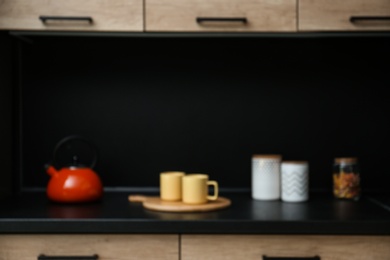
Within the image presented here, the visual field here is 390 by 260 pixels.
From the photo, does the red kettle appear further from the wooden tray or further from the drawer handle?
the drawer handle

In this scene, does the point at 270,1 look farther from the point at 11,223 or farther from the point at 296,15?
the point at 11,223

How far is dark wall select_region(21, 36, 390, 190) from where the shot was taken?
2.22 metres

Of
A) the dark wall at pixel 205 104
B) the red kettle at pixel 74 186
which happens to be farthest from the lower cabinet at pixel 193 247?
the dark wall at pixel 205 104

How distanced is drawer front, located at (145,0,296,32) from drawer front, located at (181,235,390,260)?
691 mm

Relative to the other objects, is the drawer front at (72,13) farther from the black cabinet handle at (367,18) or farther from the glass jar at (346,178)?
the glass jar at (346,178)

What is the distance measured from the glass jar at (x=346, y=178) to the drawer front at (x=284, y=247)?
0.40 meters

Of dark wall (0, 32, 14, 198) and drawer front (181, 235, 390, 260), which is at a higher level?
dark wall (0, 32, 14, 198)

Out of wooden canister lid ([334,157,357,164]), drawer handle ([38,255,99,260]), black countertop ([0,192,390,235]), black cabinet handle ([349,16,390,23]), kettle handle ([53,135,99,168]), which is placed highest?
black cabinet handle ([349,16,390,23])

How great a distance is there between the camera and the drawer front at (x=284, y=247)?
5.36 ft

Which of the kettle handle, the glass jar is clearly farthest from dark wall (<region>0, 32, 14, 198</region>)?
the glass jar

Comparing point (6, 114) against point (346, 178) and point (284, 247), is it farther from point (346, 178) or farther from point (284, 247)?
point (346, 178)

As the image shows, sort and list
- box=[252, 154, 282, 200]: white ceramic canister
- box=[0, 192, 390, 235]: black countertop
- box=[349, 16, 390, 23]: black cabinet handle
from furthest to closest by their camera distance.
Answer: box=[252, 154, 282, 200]: white ceramic canister
box=[349, 16, 390, 23]: black cabinet handle
box=[0, 192, 390, 235]: black countertop

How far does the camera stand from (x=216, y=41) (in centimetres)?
222

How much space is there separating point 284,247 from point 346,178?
501 mm
